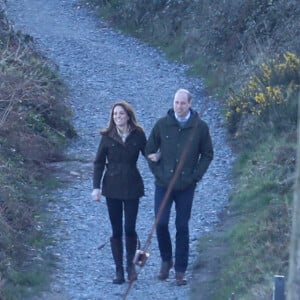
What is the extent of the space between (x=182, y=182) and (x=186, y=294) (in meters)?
1.10

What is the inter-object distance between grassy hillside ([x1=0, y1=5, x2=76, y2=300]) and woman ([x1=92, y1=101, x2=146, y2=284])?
3.71ft

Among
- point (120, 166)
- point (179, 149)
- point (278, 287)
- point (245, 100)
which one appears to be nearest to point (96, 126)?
point (245, 100)

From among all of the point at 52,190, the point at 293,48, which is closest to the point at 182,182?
the point at 52,190

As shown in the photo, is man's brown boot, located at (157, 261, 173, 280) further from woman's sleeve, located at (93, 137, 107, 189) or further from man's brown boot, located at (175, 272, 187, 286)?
woman's sleeve, located at (93, 137, 107, 189)

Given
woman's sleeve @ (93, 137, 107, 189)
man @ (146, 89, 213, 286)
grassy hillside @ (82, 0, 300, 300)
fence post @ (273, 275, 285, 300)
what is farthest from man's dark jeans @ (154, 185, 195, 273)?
fence post @ (273, 275, 285, 300)

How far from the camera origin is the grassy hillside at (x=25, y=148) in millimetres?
8828

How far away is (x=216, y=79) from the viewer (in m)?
16.6

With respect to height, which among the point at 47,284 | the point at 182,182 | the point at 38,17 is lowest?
the point at 47,284

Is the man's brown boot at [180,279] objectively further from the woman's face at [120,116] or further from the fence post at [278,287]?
the fence post at [278,287]

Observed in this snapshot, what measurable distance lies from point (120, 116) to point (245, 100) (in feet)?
19.3

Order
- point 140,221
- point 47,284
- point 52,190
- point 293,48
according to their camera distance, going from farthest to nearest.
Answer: point 293,48, point 52,190, point 140,221, point 47,284

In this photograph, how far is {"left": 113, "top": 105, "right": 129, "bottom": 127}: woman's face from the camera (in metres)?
7.89

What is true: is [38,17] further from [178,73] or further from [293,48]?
[293,48]

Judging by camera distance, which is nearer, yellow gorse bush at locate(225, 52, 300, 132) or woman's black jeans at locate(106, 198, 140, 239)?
woman's black jeans at locate(106, 198, 140, 239)
